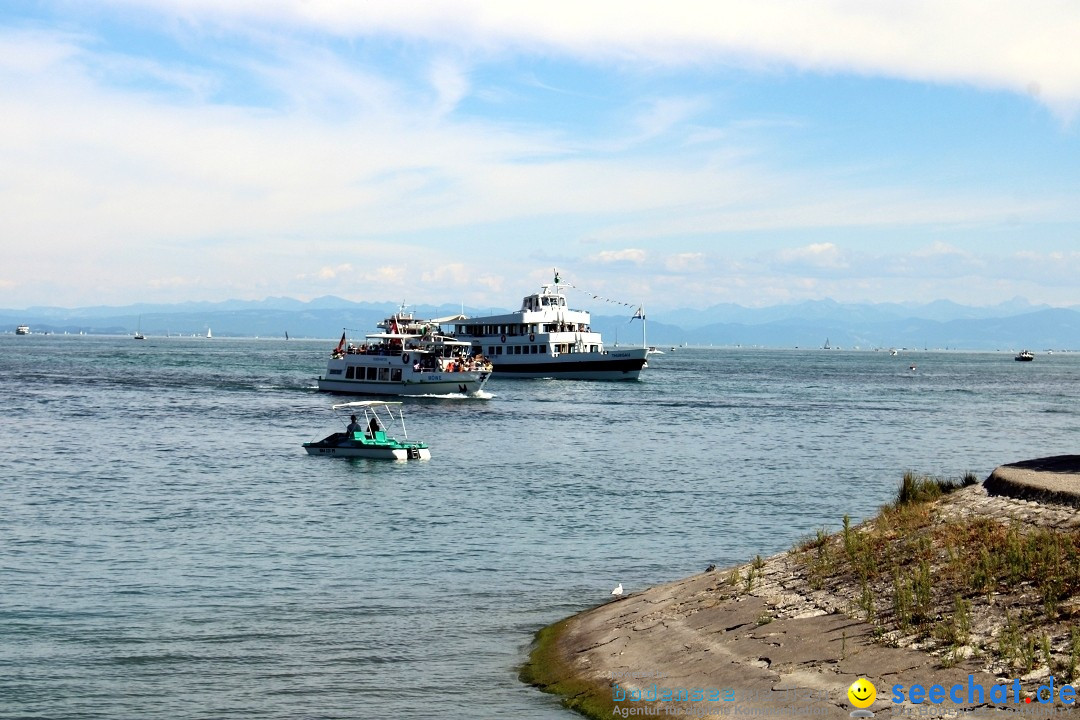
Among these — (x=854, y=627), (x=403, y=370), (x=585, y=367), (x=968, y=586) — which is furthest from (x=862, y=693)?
(x=585, y=367)

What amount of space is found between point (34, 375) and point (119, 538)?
86582 mm

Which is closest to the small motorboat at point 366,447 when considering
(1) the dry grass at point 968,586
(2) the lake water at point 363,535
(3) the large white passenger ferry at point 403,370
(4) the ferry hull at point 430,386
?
(2) the lake water at point 363,535

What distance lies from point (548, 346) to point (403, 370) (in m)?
29.1

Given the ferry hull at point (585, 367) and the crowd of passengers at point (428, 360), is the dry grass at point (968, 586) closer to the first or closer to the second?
the crowd of passengers at point (428, 360)

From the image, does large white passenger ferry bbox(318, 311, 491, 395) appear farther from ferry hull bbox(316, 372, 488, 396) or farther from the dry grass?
the dry grass

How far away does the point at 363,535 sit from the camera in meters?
25.9

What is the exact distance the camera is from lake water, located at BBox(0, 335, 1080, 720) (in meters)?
14.7

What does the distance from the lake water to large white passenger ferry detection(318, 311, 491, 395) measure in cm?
1648

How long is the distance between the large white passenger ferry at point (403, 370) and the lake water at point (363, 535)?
16476 mm

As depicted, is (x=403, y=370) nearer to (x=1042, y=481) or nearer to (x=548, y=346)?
(x=548, y=346)

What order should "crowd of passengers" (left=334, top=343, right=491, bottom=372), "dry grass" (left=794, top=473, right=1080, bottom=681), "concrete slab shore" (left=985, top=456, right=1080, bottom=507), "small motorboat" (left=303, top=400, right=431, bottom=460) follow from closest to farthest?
1. "dry grass" (left=794, top=473, right=1080, bottom=681)
2. "concrete slab shore" (left=985, top=456, right=1080, bottom=507)
3. "small motorboat" (left=303, top=400, right=431, bottom=460)
4. "crowd of passengers" (left=334, top=343, right=491, bottom=372)

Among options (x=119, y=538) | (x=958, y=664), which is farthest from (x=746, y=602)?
Result: (x=119, y=538)

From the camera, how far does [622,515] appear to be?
2877 cm

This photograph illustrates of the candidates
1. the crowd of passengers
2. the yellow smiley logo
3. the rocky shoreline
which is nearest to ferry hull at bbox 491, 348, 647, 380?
the crowd of passengers
